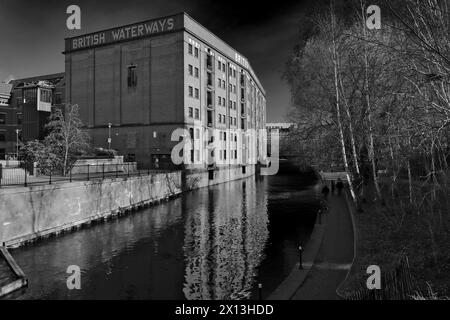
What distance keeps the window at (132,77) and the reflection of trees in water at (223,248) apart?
26.8 metres

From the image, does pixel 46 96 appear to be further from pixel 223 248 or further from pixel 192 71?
pixel 223 248

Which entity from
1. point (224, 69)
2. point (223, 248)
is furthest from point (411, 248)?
point (224, 69)

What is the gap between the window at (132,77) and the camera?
51.0 metres

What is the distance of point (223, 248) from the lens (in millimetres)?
18734

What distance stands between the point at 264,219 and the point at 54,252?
15.1 m

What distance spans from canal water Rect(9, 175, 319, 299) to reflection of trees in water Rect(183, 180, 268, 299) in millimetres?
40

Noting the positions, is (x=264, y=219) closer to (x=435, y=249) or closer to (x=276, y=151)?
(x=435, y=249)

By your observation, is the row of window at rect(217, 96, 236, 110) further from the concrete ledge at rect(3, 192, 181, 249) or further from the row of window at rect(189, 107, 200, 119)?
the concrete ledge at rect(3, 192, 181, 249)

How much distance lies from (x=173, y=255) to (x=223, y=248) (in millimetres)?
2907

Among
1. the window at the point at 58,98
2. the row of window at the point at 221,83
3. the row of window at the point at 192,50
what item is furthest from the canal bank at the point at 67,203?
the window at the point at 58,98

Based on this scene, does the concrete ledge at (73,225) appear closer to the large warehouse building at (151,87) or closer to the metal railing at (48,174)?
the metal railing at (48,174)

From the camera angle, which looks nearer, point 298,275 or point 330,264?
point 298,275

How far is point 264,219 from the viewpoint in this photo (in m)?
26.6
